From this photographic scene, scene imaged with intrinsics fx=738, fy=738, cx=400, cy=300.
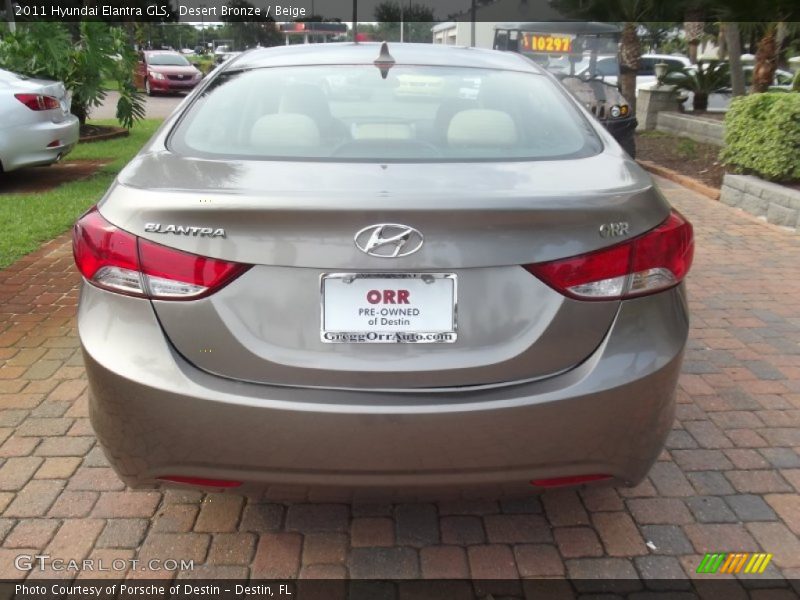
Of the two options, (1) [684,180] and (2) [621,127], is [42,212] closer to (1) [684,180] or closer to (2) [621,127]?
(2) [621,127]

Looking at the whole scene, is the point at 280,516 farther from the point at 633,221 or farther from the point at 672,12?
the point at 672,12

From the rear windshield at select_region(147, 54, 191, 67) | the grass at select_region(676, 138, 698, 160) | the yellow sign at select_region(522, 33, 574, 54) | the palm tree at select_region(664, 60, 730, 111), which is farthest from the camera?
the rear windshield at select_region(147, 54, 191, 67)

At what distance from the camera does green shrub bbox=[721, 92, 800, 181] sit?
7008mm

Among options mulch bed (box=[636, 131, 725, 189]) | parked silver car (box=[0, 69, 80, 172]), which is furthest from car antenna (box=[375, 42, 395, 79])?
mulch bed (box=[636, 131, 725, 189])

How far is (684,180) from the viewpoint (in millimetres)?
9242

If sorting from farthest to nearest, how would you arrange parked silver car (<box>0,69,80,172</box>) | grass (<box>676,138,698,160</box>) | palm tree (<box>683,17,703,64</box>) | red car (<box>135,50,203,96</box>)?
red car (<box>135,50,203,96</box>) → palm tree (<box>683,17,703,64</box>) → grass (<box>676,138,698,160</box>) → parked silver car (<box>0,69,80,172</box>)

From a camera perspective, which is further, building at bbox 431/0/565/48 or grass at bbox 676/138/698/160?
building at bbox 431/0/565/48

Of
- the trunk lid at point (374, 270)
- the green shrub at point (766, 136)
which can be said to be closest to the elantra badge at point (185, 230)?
the trunk lid at point (374, 270)

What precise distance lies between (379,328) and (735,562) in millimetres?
1496

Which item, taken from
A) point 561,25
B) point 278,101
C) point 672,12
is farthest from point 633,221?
point 672,12

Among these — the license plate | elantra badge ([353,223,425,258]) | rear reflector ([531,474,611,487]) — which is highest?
elantra badge ([353,223,425,258])

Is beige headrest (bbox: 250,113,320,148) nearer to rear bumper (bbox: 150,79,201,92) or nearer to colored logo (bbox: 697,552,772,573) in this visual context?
colored logo (bbox: 697,552,772,573)

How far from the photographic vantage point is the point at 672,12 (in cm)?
1386

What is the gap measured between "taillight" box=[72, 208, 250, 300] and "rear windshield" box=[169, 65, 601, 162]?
0.51 meters
